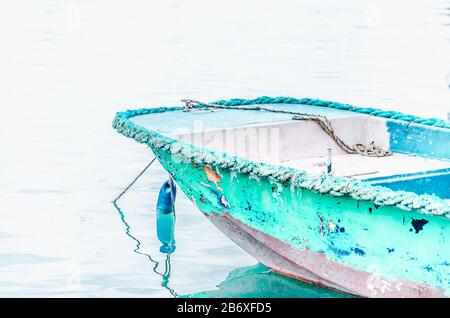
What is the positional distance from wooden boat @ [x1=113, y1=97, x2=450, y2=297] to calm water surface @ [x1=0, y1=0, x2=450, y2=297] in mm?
453

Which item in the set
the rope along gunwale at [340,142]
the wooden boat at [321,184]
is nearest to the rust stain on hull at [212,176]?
the wooden boat at [321,184]

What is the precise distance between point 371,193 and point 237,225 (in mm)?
1477

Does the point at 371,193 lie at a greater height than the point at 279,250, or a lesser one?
greater

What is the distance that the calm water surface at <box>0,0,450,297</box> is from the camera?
7.96 metres

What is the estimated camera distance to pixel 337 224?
670cm

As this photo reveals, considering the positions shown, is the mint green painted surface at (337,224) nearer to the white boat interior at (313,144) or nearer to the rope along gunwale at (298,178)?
the rope along gunwale at (298,178)

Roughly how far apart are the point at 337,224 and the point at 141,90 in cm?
964

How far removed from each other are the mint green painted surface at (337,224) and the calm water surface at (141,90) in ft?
1.79

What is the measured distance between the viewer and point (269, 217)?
7.20 m

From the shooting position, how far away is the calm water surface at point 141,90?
7961mm

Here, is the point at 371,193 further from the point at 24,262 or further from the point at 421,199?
the point at 24,262

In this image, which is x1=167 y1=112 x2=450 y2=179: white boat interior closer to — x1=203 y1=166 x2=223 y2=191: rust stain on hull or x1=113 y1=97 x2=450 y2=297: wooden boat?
x1=113 y1=97 x2=450 y2=297: wooden boat
